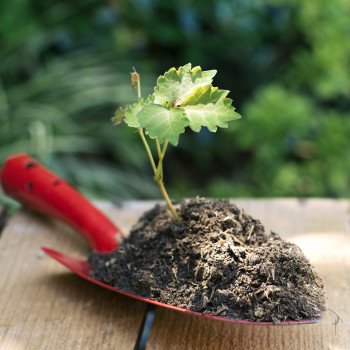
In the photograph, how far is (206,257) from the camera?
0.83 metres

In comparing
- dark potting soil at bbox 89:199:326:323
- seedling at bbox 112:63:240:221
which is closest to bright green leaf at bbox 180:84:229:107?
seedling at bbox 112:63:240:221

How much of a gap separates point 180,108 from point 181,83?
2.0 inches

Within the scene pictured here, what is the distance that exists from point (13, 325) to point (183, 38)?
1.79 metres

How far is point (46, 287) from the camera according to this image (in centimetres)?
99

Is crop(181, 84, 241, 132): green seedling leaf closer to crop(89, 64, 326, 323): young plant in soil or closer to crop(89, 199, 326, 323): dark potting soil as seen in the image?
crop(89, 64, 326, 323): young plant in soil

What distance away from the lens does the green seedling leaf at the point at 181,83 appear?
31.2 inches

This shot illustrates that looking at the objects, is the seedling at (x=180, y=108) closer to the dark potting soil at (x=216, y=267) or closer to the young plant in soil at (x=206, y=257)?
the young plant in soil at (x=206, y=257)

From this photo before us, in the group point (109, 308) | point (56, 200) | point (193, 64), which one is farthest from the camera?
point (193, 64)

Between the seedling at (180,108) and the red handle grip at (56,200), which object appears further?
the red handle grip at (56,200)

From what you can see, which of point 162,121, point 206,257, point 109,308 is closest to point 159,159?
point 162,121

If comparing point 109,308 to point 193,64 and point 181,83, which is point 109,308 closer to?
point 181,83

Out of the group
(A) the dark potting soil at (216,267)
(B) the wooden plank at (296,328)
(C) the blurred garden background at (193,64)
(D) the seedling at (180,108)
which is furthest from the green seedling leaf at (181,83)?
(C) the blurred garden background at (193,64)

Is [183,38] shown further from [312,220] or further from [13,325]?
[13,325]

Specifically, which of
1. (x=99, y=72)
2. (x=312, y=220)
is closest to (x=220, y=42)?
(x=99, y=72)
